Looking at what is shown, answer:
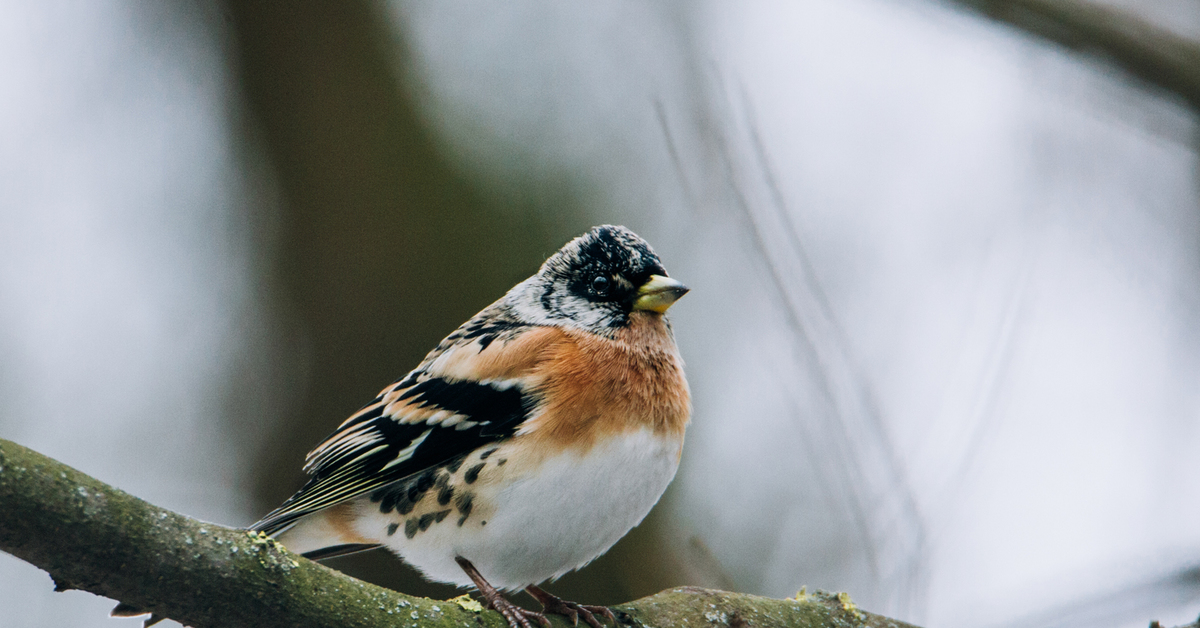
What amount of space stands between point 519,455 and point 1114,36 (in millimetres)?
2418

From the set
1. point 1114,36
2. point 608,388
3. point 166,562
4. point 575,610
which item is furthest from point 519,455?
point 1114,36

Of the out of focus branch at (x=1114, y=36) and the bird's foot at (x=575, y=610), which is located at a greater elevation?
the out of focus branch at (x=1114, y=36)

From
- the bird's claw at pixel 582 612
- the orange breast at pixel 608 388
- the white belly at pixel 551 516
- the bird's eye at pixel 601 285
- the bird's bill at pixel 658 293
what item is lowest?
the bird's claw at pixel 582 612

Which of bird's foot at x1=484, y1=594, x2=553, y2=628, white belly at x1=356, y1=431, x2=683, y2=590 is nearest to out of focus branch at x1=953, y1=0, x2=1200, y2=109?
white belly at x1=356, y1=431, x2=683, y2=590

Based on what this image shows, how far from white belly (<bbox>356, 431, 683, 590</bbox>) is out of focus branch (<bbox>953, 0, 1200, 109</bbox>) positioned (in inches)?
76.7

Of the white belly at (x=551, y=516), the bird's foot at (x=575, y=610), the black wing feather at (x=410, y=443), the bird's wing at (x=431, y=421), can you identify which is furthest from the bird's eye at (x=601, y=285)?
the bird's foot at (x=575, y=610)

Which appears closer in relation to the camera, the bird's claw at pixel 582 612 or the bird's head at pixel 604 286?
the bird's claw at pixel 582 612

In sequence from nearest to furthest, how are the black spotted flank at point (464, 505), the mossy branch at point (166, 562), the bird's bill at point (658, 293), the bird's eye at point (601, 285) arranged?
the mossy branch at point (166, 562), the black spotted flank at point (464, 505), the bird's bill at point (658, 293), the bird's eye at point (601, 285)

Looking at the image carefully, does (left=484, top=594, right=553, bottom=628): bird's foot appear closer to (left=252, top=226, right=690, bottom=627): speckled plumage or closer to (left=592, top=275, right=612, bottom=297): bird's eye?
(left=252, top=226, right=690, bottom=627): speckled plumage

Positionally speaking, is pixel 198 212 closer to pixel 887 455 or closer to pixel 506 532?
pixel 506 532

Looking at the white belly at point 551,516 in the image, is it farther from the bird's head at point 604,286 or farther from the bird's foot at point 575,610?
the bird's head at point 604,286

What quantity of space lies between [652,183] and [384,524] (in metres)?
2.81

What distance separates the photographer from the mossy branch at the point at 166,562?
144 centimetres

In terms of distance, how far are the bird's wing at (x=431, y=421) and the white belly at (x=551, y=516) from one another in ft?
Answer: 0.52
